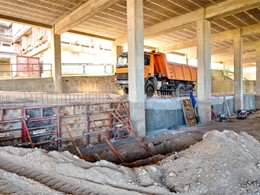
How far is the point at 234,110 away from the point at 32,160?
16.6 m

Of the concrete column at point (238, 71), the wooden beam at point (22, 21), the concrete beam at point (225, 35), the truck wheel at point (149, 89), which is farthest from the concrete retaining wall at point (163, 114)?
the wooden beam at point (22, 21)

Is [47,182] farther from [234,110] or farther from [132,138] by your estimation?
[234,110]

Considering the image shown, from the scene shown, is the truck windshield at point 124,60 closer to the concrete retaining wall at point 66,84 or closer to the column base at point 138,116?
the concrete retaining wall at point 66,84

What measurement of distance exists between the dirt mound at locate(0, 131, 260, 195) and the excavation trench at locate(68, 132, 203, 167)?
1.89 m

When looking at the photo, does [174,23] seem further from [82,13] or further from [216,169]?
[216,169]

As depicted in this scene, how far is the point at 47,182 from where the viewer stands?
3.65 meters

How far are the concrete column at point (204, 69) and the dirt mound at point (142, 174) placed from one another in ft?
25.9

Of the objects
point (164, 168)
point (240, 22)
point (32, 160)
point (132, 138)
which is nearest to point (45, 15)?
point (132, 138)

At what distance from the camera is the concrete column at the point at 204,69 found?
1227 cm

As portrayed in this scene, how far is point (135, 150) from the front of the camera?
7387 mm

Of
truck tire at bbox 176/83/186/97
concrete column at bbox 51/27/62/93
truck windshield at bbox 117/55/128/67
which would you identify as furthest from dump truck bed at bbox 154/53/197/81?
concrete column at bbox 51/27/62/93

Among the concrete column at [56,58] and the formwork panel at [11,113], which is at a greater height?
the concrete column at [56,58]

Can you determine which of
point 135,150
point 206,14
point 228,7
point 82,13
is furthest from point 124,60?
point 135,150

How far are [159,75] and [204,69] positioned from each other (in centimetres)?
305
